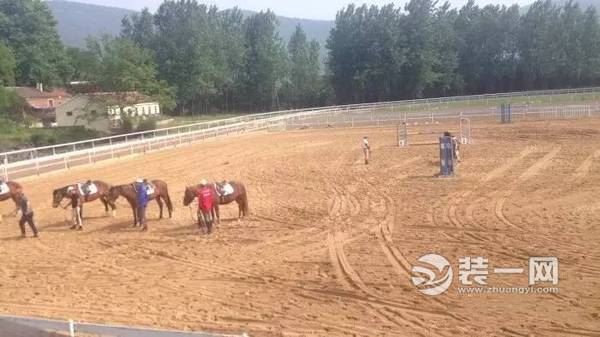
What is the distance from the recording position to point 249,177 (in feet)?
80.8

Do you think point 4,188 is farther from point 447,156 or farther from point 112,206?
point 447,156

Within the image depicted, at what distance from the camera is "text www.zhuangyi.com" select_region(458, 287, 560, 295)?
959 centimetres

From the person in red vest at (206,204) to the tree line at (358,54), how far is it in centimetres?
6443

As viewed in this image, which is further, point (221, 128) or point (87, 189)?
point (221, 128)

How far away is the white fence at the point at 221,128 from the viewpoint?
96.8ft

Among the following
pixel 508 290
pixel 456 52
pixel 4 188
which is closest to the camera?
pixel 508 290

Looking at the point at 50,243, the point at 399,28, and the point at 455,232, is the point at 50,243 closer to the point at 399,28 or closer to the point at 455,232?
the point at 455,232

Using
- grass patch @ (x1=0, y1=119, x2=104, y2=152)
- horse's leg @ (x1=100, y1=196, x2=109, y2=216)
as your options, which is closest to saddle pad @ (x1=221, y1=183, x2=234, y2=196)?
horse's leg @ (x1=100, y1=196, x2=109, y2=216)

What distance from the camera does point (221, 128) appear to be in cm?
4678

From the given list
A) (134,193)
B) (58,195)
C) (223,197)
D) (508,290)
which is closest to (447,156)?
(223,197)
